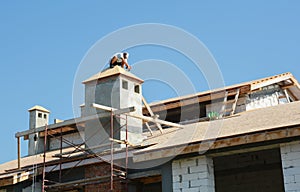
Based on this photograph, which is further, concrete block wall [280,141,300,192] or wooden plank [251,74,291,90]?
wooden plank [251,74,291,90]

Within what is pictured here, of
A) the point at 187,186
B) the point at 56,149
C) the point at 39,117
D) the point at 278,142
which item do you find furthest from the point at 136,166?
the point at 39,117

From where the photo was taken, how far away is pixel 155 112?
22891 millimetres

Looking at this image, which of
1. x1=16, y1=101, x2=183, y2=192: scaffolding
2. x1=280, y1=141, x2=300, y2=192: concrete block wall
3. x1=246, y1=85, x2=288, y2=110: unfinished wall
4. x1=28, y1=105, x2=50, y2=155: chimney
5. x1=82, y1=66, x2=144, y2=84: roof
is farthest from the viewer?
x1=28, y1=105, x2=50, y2=155: chimney

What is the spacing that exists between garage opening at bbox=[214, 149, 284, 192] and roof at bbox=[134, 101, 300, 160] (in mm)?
1270

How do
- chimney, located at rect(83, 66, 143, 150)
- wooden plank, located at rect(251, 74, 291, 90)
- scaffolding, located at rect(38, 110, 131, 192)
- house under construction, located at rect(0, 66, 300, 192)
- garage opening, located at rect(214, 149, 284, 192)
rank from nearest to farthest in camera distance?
1. house under construction, located at rect(0, 66, 300, 192)
2. scaffolding, located at rect(38, 110, 131, 192)
3. garage opening, located at rect(214, 149, 284, 192)
4. chimney, located at rect(83, 66, 143, 150)
5. wooden plank, located at rect(251, 74, 291, 90)

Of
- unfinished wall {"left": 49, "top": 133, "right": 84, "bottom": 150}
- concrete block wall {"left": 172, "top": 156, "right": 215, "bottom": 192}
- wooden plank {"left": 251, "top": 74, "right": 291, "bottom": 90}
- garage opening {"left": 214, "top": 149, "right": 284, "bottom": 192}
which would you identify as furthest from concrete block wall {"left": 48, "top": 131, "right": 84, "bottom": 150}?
concrete block wall {"left": 172, "top": 156, "right": 215, "bottom": 192}

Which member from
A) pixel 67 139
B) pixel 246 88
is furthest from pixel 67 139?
pixel 246 88

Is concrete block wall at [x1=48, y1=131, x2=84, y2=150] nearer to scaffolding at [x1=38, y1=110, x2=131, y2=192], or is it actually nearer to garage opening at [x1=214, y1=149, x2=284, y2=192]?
scaffolding at [x1=38, y1=110, x2=131, y2=192]

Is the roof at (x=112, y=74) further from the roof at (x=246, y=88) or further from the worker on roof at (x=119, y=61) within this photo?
the roof at (x=246, y=88)

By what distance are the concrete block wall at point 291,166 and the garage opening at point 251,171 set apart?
4.00 m

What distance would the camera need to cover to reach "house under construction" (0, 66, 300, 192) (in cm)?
1421

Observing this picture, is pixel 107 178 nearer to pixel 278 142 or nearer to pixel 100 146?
pixel 100 146

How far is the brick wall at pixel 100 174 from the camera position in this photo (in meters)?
16.8

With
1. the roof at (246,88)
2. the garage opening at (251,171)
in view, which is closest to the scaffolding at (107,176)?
the garage opening at (251,171)
